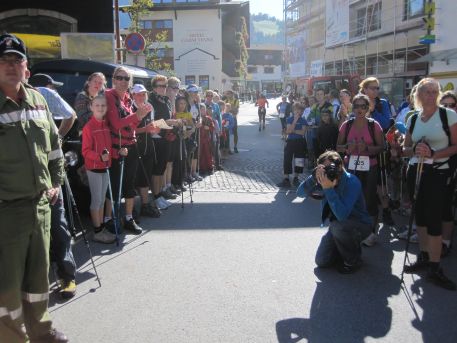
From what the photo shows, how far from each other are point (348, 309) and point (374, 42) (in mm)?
26522

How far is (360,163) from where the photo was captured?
5883 mm

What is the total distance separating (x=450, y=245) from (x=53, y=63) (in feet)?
20.8

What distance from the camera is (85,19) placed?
1673 centimetres

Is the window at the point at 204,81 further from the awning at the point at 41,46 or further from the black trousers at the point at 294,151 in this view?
the black trousers at the point at 294,151

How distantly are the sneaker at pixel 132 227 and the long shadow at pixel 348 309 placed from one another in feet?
8.05

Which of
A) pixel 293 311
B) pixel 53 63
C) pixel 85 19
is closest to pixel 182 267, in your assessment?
pixel 293 311

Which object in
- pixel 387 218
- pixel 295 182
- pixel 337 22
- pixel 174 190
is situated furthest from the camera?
pixel 337 22

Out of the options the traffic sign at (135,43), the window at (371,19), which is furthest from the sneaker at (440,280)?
the window at (371,19)

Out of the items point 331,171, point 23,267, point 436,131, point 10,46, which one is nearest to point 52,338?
point 23,267

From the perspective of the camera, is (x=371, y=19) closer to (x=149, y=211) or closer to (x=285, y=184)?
(x=285, y=184)

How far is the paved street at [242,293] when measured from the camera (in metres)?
3.70

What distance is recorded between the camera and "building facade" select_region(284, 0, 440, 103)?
22625mm

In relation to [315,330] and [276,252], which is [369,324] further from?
[276,252]

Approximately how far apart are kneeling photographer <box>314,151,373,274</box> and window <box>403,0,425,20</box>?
19.6 meters
